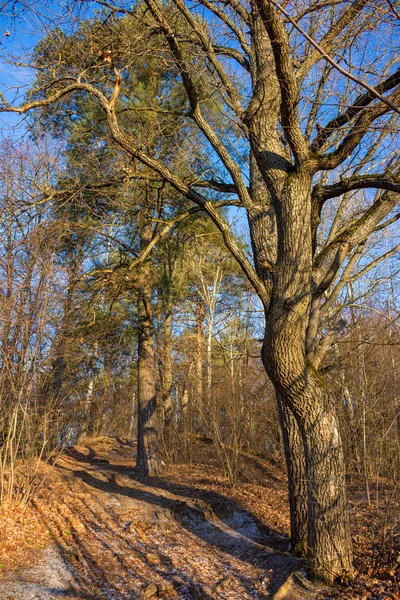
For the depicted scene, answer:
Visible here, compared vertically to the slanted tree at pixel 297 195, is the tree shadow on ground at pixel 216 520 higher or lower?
lower

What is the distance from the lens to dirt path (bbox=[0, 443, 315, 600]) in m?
4.62

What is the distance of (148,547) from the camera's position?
5797mm

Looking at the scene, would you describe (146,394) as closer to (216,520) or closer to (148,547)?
(216,520)

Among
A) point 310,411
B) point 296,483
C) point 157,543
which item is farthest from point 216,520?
point 310,411

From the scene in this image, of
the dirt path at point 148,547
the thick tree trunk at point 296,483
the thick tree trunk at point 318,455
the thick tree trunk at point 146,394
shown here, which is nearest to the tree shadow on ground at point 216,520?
the dirt path at point 148,547

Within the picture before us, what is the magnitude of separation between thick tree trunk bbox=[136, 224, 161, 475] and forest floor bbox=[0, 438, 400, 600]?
39cm

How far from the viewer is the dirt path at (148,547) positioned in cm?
462

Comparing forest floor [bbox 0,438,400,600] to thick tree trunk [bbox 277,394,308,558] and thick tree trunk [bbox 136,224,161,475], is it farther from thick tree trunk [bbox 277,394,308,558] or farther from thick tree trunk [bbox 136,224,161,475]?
thick tree trunk [bbox 136,224,161,475]

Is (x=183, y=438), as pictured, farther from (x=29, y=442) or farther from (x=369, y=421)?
(x=29, y=442)

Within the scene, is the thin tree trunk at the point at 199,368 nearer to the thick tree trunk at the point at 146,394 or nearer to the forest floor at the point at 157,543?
the thick tree trunk at the point at 146,394

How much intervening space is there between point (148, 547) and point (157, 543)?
0.57 feet

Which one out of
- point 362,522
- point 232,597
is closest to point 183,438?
point 362,522

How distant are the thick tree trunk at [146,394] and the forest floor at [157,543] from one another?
387 mm

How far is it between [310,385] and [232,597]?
6.88 ft
